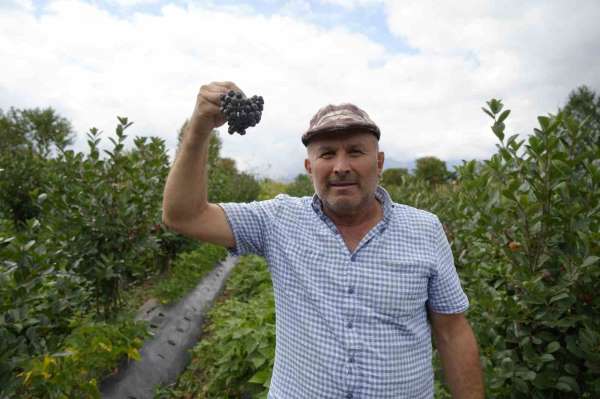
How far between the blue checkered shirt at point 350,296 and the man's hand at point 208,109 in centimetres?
40

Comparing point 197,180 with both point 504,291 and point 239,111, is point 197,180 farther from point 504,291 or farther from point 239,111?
point 504,291

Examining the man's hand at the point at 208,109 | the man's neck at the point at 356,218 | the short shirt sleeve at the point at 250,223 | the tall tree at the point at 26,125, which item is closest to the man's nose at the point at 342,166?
the man's neck at the point at 356,218

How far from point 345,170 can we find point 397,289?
1.80ft

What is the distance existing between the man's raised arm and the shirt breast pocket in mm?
689

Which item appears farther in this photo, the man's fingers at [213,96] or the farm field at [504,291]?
the farm field at [504,291]

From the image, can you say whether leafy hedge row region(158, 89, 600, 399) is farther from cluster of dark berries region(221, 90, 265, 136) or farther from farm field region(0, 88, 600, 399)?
cluster of dark berries region(221, 90, 265, 136)

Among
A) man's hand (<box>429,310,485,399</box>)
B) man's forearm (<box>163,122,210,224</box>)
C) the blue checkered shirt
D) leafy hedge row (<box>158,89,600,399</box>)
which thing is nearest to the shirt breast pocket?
the blue checkered shirt

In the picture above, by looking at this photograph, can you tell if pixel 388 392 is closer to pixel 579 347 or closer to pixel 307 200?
pixel 579 347

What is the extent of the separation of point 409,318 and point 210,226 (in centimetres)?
95

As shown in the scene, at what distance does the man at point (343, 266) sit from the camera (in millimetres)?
1727

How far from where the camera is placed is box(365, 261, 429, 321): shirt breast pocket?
177cm

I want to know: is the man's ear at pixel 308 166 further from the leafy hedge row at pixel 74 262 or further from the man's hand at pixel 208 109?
the leafy hedge row at pixel 74 262

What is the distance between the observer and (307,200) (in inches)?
82.9

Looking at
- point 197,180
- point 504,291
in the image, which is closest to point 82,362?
point 197,180
